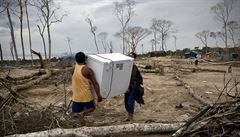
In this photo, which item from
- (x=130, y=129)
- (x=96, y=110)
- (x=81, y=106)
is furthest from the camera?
(x=96, y=110)

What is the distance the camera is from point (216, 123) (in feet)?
15.0

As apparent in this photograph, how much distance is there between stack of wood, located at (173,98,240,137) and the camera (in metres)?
4.39

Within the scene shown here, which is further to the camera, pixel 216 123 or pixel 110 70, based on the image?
pixel 110 70

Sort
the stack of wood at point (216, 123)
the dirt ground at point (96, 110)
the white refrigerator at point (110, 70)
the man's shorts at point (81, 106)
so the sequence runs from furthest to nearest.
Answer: the dirt ground at point (96, 110), the man's shorts at point (81, 106), the white refrigerator at point (110, 70), the stack of wood at point (216, 123)

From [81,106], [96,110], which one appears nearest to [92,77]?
[81,106]

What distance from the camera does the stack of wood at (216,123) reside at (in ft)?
14.4

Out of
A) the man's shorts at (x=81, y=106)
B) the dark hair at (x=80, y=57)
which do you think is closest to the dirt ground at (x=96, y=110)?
the man's shorts at (x=81, y=106)

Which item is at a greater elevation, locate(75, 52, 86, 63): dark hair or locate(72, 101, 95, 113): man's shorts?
locate(75, 52, 86, 63): dark hair

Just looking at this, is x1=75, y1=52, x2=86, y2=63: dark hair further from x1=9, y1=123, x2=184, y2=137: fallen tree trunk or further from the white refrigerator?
x1=9, y1=123, x2=184, y2=137: fallen tree trunk

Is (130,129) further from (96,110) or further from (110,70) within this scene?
(96,110)

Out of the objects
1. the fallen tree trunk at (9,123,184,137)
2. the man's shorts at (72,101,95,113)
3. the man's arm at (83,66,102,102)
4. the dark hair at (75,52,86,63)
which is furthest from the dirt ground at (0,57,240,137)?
the dark hair at (75,52,86,63)

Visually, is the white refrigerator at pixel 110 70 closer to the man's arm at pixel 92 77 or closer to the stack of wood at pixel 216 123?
the man's arm at pixel 92 77

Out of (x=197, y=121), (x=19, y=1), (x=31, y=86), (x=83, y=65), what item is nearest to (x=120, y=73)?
(x=83, y=65)

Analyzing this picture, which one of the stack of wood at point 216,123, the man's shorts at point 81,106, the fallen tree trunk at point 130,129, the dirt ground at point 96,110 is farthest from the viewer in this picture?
the dirt ground at point 96,110
